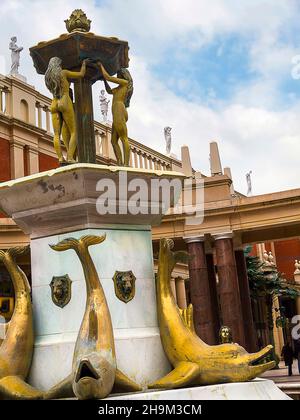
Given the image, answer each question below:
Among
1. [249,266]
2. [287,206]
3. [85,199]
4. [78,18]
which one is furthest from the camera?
[249,266]

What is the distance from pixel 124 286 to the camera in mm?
5832

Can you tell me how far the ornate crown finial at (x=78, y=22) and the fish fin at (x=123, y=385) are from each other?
12.6 ft

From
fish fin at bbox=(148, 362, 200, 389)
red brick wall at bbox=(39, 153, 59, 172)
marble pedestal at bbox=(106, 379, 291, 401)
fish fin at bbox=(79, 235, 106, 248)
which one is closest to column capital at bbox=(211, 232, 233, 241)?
red brick wall at bbox=(39, 153, 59, 172)

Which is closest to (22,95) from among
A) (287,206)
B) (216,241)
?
(216,241)

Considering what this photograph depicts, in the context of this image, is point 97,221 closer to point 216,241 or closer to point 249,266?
point 216,241

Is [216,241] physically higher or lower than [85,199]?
higher

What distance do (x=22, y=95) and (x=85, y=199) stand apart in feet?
59.0

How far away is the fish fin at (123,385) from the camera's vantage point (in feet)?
17.1

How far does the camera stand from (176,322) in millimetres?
5746

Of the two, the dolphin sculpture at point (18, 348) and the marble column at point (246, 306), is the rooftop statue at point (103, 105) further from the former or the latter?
the dolphin sculpture at point (18, 348)

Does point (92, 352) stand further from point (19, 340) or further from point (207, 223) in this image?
point (207, 223)

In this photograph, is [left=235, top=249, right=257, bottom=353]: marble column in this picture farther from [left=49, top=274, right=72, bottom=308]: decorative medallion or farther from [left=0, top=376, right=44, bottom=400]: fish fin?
[left=0, top=376, right=44, bottom=400]: fish fin

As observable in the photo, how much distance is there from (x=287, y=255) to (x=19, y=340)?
3807cm
